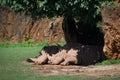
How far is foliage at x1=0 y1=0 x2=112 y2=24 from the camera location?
1459 cm

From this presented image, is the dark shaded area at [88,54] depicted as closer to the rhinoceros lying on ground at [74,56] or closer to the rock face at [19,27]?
the rhinoceros lying on ground at [74,56]

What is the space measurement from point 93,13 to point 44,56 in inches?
105

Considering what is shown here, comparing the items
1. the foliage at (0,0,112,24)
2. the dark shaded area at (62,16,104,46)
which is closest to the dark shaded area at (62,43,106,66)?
the foliage at (0,0,112,24)

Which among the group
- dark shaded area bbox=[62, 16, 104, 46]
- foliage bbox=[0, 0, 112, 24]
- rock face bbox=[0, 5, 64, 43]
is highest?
foliage bbox=[0, 0, 112, 24]

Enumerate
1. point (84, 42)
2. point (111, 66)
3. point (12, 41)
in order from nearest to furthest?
point (111, 66) → point (84, 42) → point (12, 41)

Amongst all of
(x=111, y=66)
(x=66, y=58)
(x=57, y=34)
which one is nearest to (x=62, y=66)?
(x=66, y=58)

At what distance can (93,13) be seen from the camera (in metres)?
14.9

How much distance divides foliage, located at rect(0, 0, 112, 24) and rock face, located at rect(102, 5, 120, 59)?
0.45 meters

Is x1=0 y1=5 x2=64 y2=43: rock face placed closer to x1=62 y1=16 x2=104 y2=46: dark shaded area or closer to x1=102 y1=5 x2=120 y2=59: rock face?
x1=62 y1=16 x2=104 y2=46: dark shaded area

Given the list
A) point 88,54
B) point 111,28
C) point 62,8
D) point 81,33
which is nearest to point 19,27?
point 81,33

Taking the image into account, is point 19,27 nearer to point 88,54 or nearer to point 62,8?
point 88,54

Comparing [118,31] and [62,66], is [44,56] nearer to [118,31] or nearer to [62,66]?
[62,66]

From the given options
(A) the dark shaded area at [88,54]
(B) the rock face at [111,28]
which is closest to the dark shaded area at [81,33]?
(A) the dark shaded area at [88,54]

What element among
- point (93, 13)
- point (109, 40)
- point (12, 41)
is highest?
point (93, 13)
